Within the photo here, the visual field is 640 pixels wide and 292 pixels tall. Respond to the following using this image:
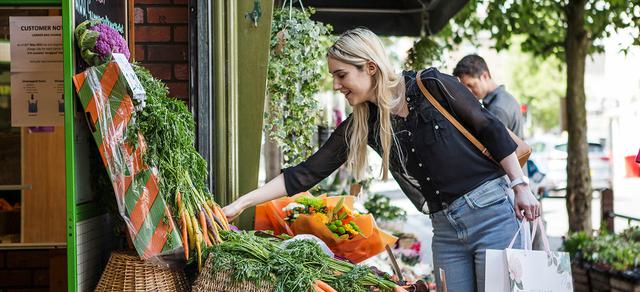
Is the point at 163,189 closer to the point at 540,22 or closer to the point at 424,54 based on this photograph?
the point at 424,54

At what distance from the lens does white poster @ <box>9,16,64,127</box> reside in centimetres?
397

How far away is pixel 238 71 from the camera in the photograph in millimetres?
4727

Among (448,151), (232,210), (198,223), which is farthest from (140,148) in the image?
(448,151)

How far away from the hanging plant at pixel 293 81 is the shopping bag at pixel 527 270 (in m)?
2.12

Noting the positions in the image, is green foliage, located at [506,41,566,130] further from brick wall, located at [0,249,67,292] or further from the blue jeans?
the blue jeans

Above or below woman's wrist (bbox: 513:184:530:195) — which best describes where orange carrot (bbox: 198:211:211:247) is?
below

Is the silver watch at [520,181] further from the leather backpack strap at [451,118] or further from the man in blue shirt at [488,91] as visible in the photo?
the man in blue shirt at [488,91]

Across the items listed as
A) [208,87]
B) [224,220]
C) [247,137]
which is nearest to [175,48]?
[208,87]

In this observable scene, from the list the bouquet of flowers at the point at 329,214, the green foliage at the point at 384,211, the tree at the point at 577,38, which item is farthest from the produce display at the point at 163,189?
the tree at the point at 577,38

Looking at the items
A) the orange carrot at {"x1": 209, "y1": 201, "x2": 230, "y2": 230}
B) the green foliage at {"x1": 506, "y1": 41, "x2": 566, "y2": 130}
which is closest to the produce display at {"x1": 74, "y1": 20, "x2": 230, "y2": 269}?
the orange carrot at {"x1": 209, "y1": 201, "x2": 230, "y2": 230}

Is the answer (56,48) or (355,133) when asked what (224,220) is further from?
(56,48)

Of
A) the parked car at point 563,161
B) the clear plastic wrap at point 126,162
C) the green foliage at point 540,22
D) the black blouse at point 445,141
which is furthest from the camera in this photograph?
the parked car at point 563,161

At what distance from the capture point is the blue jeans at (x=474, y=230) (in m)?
3.49

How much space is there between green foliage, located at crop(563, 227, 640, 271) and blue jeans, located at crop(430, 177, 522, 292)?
4195 millimetres
